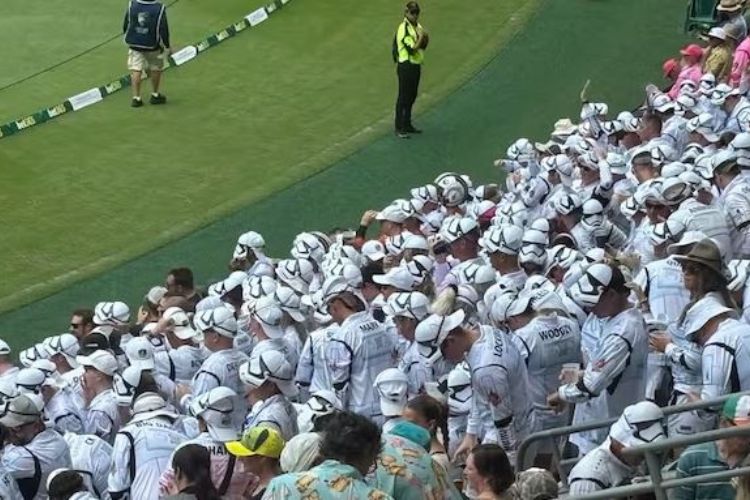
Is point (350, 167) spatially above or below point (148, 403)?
above

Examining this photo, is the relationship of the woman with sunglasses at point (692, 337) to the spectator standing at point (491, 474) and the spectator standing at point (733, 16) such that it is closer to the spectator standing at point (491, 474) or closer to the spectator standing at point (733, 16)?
the spectator standing at point (491, 474)

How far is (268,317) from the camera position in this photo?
920 cm

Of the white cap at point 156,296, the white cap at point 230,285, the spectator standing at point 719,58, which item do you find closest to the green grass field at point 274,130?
the white cap at point 156,296

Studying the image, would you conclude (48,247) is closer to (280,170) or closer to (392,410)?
(280,170)

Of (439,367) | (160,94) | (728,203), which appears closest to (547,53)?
(160,94)

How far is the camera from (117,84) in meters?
20.1

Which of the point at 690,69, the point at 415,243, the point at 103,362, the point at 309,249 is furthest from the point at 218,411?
the point at 690,69

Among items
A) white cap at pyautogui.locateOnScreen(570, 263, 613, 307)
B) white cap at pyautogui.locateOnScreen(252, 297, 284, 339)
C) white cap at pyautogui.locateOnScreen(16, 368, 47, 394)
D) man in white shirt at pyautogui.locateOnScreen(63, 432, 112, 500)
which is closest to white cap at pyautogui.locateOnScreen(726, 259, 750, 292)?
white cap at pyautogui.locateOnScreen(570, 263, 613, 307)

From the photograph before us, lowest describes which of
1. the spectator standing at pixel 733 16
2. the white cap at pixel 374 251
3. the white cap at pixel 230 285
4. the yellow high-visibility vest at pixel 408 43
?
the white cap at pixel 374 251

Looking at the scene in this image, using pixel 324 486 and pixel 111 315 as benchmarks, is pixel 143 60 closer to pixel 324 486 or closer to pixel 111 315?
pixel 111 315

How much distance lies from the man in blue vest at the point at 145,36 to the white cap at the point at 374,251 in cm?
815

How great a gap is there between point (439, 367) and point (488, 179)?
840 cm

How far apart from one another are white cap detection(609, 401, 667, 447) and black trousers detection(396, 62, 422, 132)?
36.7ft

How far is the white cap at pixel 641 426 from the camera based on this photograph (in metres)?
6.44
